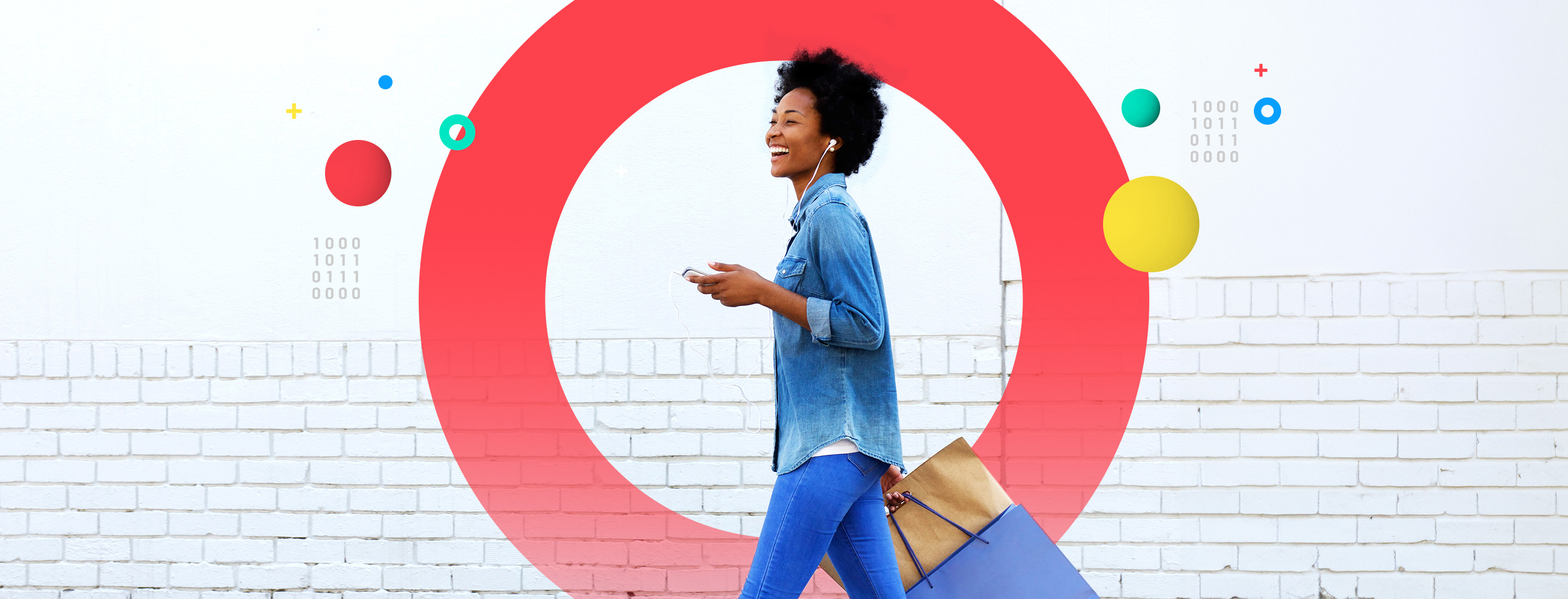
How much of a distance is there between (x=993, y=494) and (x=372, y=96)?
242 centimetres

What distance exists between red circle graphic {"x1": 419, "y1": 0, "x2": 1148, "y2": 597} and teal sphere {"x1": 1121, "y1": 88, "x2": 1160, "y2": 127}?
0.11 metres

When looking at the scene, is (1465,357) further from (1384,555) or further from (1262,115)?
(1262,115)

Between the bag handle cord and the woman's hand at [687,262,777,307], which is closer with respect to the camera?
the woman's hand at [687,262,777,307]

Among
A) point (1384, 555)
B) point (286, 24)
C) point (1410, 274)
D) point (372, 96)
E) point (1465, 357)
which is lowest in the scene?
point (1384, 555)

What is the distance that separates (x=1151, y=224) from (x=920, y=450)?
1076 mm

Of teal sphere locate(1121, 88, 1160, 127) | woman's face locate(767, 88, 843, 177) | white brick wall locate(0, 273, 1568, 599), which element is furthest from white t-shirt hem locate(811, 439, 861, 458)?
teal sphere locate(1121, 88, 1160, 127)

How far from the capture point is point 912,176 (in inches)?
135

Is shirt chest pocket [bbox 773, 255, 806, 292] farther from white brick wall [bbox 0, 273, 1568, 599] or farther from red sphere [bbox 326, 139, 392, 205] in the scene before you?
red sphere [bbox 326, 139, 392, 205]

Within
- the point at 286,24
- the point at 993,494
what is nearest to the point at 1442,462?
the point at 993,494

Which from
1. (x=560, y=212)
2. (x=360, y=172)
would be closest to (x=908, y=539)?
(x=560, y=212)

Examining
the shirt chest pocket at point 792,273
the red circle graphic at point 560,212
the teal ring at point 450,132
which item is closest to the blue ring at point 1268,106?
the red circle graphic at point 560,212

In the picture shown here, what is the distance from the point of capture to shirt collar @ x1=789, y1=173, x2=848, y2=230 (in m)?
2.37

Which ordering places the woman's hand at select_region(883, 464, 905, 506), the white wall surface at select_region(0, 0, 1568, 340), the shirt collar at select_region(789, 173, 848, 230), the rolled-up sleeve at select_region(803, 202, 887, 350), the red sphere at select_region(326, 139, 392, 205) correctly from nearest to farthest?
the rolled-up sleeve at select_region(803, 202, 887, 350) → the shirt collar at select_region(789, 173, 848, 230) → the woman's hand at select_region(883, 464, 905, 506) → the white wall surface at select_region(0, 0, 1568, 340) → the red sphere at select_region(326, 139, 392, 205)

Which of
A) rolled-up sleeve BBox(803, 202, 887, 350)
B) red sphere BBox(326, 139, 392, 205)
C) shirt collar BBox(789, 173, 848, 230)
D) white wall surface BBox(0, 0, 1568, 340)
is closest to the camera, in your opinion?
rolled-up sleeve BBox(803, 202, 887, 350)
